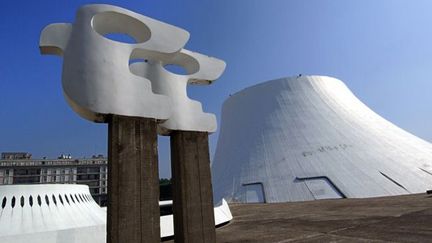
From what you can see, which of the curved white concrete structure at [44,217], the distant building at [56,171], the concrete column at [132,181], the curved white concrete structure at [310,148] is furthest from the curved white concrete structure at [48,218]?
the distant building at [56,171]

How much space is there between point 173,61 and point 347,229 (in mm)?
4844

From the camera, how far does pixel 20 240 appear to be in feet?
25.2

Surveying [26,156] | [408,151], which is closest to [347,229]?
[408,151]

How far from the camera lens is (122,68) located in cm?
369

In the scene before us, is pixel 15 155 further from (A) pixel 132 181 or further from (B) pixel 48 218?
(A) pixel 132 181

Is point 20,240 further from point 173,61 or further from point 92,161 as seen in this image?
point 92,161

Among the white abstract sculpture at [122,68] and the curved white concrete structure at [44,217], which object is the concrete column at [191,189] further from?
the curved white concrete structure at [44,217]

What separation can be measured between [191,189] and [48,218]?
6.57 metres

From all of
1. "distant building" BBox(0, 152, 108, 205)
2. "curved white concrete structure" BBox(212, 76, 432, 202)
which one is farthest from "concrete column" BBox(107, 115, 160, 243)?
"distant building" BBox(0, 152, 108, 205)

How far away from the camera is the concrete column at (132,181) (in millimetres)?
3260

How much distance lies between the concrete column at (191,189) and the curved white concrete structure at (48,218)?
3.75 meters

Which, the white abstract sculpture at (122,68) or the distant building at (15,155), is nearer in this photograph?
the white abstract sculpture at (122,68)

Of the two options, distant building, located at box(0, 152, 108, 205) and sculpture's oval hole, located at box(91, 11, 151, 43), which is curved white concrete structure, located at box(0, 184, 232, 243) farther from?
distant building, located at box(0, 152, 108, 205)

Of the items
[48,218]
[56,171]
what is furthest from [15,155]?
[48,218]
